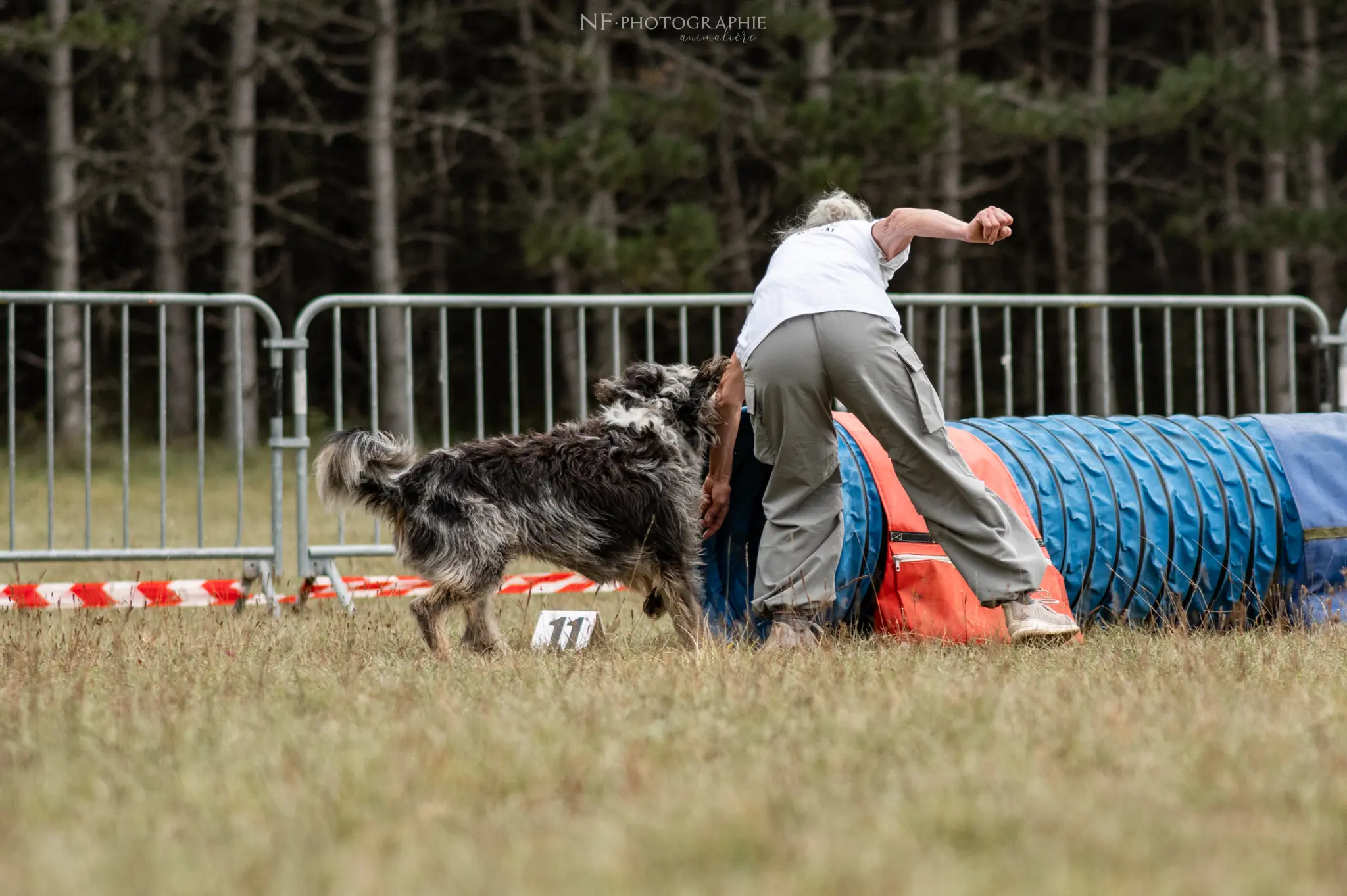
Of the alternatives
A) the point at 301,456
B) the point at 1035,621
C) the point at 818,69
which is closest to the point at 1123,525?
the point at 1035,621

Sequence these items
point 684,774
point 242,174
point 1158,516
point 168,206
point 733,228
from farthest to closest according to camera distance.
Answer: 1. point 733,228
2. point 168,206
3. point 242,174
4. point 1158,516
5. point 684,774

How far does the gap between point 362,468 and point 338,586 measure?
6.53 ft

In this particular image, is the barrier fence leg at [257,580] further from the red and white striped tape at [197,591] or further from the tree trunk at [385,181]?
the tree trunk at [385,181]

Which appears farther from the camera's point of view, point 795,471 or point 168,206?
point 168,206

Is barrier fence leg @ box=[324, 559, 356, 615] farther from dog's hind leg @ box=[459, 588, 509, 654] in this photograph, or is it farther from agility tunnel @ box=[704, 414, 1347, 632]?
agility tunnel @ box=[704, 414, 1347, 632]

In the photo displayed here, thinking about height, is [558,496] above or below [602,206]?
below

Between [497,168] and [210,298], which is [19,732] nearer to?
[210,298]

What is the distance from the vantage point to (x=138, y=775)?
296cm

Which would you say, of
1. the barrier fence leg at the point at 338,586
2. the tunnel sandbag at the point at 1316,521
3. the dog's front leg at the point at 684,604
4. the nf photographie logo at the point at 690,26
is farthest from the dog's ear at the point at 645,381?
the nf photographie logo at the point at 690,26

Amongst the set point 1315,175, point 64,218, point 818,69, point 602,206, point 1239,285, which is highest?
point 818,69

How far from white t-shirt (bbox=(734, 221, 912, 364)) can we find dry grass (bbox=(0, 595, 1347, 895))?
1.08 meters

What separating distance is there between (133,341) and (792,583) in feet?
62.7

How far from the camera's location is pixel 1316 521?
5656 millimetres

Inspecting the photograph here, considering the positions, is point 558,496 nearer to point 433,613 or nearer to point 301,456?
point 433,613
